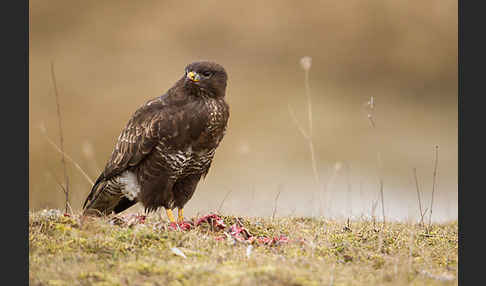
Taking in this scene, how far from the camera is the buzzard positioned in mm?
5473

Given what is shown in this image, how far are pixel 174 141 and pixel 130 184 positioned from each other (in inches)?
31.3

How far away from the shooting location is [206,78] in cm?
562

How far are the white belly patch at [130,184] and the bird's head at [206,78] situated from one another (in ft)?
3.56

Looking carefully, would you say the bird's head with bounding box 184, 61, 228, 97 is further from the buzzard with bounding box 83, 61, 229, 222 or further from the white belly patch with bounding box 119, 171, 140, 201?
the white belly patch with bounding box 119, 171, 140, 201

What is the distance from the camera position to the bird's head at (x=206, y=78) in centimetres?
559

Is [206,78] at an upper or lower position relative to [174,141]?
upper

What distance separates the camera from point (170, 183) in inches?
220

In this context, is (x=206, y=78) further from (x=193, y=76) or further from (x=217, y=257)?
(x=217, y=257)

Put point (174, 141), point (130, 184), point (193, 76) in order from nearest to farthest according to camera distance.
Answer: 1. point (174, 141)
2. point (193, 76)
3. point (130, 184)

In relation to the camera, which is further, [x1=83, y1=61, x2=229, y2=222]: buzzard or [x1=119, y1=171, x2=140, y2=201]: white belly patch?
[x1=119, y1=171, x2=140, y2=201]: white belly patch

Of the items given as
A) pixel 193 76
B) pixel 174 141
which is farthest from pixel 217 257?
pixel 193 76

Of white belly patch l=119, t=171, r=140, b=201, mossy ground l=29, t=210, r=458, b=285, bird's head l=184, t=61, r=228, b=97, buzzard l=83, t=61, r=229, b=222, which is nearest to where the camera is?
mossy ground l=29, t=210, r=458, b=285

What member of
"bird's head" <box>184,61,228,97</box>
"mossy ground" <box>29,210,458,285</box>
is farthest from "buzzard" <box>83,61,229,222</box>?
"mossy ground" <box>29,210,458,285</box>

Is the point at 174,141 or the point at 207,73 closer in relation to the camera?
the point at 174,141
